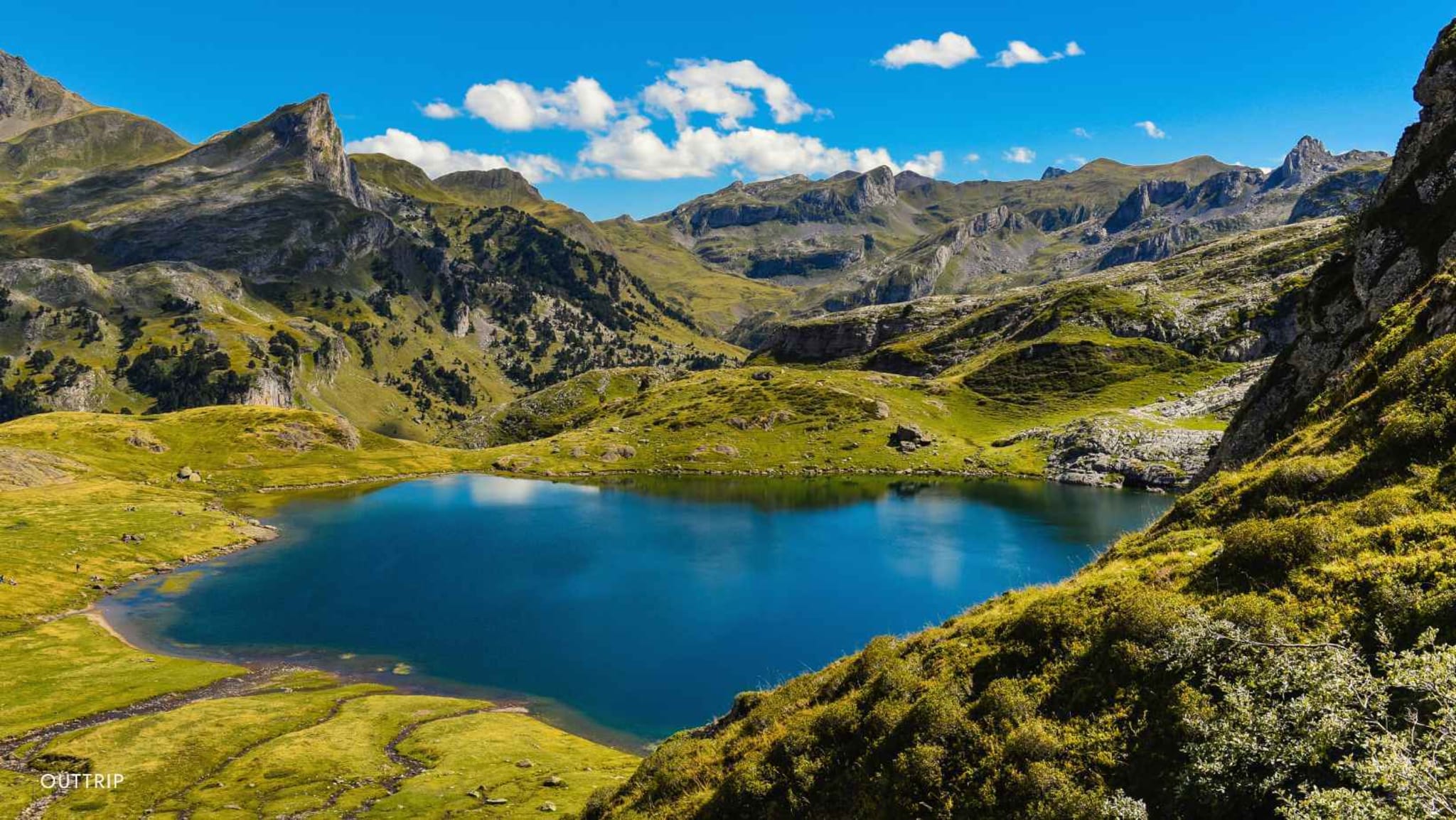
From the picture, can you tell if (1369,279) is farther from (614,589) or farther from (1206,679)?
(614,589)

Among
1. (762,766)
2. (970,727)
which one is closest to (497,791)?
(762,766)

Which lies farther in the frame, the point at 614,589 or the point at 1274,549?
the point at 614,589

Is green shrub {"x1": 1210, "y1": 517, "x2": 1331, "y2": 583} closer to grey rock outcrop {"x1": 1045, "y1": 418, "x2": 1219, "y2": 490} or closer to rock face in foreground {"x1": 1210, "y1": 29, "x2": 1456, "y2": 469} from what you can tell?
rock face in foreground {"x1": 1210, "y1": 29, "x2": 1456, "y2": 469}

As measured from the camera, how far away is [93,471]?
166250mm

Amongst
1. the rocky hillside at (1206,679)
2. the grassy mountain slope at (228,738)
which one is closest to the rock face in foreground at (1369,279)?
the rocky hillside at (1206,679)

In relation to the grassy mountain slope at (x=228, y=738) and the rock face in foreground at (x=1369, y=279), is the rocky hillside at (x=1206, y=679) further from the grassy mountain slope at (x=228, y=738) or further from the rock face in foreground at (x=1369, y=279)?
the grassy mountain slope at (x=228, y=738)

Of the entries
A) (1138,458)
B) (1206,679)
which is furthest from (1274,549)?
(1138,458)

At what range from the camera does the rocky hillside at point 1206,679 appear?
13.2 m

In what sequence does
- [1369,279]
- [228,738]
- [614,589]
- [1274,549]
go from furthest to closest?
1. [614,589]
2. [228,738]
3. [1369,279]
4. [1274,549]

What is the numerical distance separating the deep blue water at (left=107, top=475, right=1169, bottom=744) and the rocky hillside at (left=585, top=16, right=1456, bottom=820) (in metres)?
43.0

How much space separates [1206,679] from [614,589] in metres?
92.8

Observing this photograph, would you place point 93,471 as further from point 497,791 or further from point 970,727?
point 970,727

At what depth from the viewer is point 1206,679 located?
16516mm

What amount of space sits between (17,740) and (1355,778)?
81586 mm
